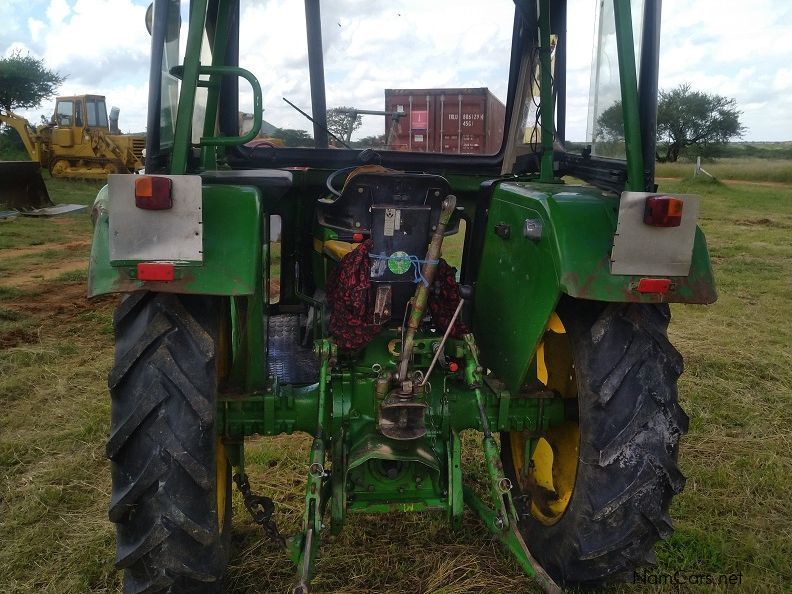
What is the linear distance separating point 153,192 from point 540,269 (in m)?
1.27

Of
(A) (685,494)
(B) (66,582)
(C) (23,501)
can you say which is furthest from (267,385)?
(A) (685,494)

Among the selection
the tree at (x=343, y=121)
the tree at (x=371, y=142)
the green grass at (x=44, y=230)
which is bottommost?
the green grass at (x=44, y=230)

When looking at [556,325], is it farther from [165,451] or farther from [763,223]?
[763,223]

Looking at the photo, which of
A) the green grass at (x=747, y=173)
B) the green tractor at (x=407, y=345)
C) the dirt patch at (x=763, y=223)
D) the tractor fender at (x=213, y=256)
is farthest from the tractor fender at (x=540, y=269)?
the green grass at (x=747, y=173)

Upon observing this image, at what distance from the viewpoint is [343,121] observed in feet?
12.6

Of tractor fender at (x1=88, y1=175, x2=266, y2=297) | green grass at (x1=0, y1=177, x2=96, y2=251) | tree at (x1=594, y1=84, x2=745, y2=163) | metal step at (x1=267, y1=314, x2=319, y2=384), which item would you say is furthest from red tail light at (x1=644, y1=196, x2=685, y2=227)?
tree at (x1=594, y1=84, x2=745, y2=163)

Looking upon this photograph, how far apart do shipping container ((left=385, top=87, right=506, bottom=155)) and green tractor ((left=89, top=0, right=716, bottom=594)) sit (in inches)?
19.1

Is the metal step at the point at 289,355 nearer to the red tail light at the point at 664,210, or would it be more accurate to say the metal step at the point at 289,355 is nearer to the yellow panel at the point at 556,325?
the yellow panel at the point at 556,325

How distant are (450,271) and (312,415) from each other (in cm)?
76

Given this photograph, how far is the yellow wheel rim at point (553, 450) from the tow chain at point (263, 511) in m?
0.98

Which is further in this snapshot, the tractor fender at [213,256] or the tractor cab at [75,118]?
the tractor cab at [75,118]

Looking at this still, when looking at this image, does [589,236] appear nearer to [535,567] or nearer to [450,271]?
[450,271]

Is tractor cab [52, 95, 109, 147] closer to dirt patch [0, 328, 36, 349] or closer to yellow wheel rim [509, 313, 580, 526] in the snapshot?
dirt patch [0, 328, 36, 349]

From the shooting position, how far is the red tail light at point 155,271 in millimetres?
1948
